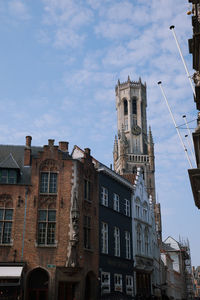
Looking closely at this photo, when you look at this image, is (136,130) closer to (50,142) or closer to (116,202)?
(116,202)

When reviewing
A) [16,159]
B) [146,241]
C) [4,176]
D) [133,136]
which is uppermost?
[133,136]

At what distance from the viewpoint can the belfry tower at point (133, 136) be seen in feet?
328

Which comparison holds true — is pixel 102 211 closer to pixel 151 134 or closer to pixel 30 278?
pixel 30 278

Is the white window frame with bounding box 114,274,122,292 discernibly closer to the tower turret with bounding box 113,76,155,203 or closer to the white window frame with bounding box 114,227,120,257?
the white window frame with bounding box 114,227,120,257

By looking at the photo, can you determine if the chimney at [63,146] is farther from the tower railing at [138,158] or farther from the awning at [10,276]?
the tower railing at [138,158]

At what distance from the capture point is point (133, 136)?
10725 cm

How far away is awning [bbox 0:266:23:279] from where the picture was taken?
24.1 m

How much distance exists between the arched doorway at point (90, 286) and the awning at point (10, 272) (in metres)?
5.89

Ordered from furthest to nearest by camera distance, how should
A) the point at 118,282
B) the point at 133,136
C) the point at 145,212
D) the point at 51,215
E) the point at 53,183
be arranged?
the point at 133,136 → the point at 145,212 → the point at 118,282 → the point at 53,183 → the point at 51,215

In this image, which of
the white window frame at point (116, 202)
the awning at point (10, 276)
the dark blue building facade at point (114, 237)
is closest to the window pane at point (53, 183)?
the dark blue building facade at point (114, 237)

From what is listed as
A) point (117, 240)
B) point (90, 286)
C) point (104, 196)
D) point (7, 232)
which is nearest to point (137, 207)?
point (117, 240)

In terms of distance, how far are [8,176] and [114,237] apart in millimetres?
11280

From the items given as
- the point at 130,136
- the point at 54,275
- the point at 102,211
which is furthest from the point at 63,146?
the point at 130,136

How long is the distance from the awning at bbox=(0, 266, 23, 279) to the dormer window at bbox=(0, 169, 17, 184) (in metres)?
6.33
